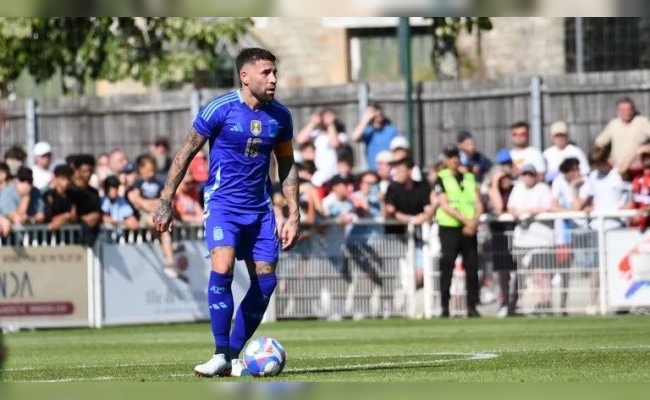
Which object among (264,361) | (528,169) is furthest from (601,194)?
(264,361)

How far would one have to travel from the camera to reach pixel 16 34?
34.7m

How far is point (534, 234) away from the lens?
24062 mm

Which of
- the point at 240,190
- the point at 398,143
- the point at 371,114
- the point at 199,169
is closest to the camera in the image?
the point at 240,190

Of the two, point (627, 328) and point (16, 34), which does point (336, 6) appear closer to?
point (627, 328)

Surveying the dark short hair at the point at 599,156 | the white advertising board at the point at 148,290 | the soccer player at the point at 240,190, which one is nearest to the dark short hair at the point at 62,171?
the white advertising board at the point at 148,290

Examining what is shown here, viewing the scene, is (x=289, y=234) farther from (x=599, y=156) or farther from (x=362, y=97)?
(x=362, y=97)

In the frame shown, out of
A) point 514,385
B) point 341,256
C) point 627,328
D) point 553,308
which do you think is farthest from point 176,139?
point 514,385

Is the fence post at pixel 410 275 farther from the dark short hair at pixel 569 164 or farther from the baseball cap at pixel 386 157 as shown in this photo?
the dark short hair at pixel 569 164

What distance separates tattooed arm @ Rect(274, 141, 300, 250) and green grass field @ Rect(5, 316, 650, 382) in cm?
105

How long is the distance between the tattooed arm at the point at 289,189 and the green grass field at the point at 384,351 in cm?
105

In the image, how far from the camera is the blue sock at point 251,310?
14031mm

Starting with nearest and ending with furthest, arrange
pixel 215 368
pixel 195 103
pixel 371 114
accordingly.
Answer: pixel 215 368 < pixel 371 114 < pixel 195 103

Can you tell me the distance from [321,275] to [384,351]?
7.74 m

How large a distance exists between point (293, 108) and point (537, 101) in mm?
4193
